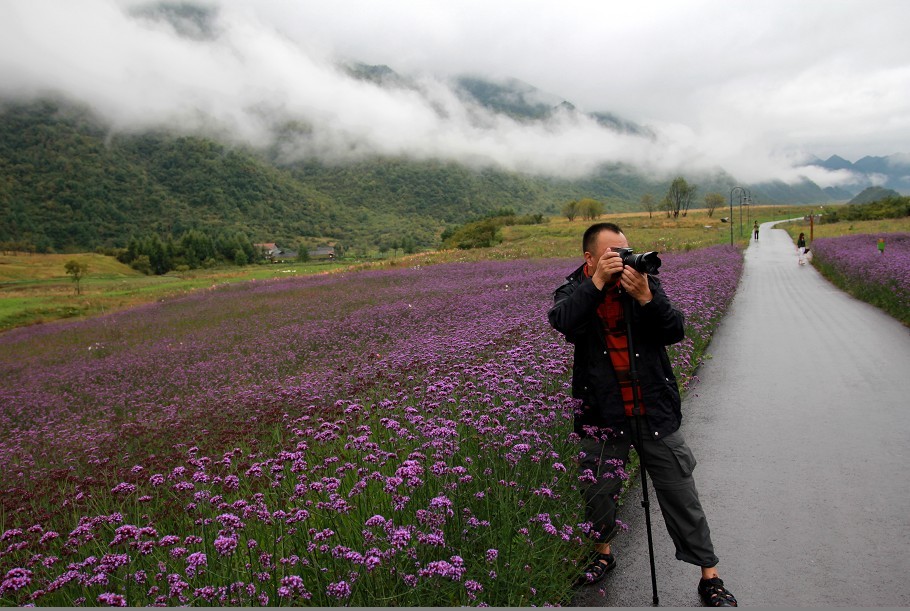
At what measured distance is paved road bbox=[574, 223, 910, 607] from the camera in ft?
11.8

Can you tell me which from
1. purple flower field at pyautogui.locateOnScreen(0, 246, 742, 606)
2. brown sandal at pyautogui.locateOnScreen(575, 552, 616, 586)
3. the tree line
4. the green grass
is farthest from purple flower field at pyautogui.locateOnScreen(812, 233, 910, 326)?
the tree line

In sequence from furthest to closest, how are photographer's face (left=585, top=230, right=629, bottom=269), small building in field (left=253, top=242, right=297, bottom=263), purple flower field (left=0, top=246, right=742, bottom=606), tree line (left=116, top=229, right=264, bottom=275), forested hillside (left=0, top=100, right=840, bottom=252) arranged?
forested hillside (left=0, top=100, right=840, bottom=252) < small building in field (left=253, top=242, right=297, bottom=263) < tree line (left=116, top=229, right=264, bottom=275) < photographer's face (left=585, top=230, right=629, bottom=269) < purple flower field (left=0, top=246, right=742, bottom=606)

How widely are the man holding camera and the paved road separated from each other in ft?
1.26

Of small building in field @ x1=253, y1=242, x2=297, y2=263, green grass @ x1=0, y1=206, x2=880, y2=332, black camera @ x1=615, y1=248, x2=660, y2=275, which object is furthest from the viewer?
small building in field @ x1=253, y1=242, x2=297, y2=263

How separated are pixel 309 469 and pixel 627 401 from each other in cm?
263

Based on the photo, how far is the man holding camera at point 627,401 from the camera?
3.42m

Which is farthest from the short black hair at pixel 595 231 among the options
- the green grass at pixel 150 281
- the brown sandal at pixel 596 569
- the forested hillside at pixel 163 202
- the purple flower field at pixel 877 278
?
the forested hillside at pixel 163 202

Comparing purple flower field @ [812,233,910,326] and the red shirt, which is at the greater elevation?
the red shirt

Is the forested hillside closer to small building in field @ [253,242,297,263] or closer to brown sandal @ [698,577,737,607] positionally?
small building in field @ [253,242,297,263]

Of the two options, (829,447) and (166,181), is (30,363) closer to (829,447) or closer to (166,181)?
(829,447)

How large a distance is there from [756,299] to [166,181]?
187612 mm

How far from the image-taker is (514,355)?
20.2 feet

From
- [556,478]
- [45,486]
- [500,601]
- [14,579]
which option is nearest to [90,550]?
[14,579]

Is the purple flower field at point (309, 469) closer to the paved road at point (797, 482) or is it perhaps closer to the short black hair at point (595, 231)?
the paved road at point (797, 482)
